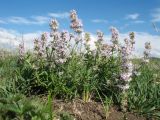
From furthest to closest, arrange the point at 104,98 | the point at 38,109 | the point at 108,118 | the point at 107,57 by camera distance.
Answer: the point at 107,57, the point at 104,98, the point at 108,118, the point at 38,109

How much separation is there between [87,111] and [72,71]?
813mm

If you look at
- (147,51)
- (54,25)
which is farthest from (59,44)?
(147,51)

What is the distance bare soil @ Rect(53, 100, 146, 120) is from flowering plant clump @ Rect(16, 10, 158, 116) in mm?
153

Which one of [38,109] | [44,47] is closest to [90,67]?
[44,47]

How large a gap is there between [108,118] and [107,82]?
0.84 metres

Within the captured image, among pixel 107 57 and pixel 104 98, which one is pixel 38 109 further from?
pixel 107 57

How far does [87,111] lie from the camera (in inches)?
298

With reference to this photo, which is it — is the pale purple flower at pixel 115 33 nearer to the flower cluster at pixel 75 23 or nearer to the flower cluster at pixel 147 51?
the flower cluster at pixel 75 23

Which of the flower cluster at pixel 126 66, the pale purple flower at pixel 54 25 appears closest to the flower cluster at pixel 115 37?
the flower cluster at pixel 126 66

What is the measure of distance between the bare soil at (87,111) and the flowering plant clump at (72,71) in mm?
153

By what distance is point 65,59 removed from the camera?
770cm

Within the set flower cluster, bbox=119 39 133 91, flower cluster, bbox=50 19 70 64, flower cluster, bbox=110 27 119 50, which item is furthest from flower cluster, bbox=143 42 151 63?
flower cluster, bbox=50 19 70 64

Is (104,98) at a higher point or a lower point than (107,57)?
lower

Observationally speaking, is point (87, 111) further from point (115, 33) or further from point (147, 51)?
point (147, 51)
